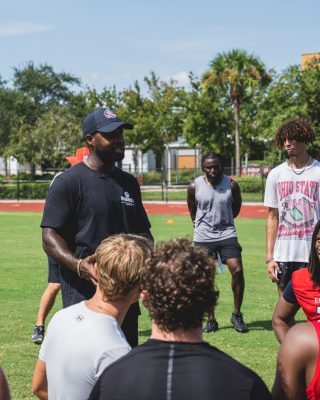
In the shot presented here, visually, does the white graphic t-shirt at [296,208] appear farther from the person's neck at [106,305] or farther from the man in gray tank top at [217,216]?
the person's neck at [106,305]

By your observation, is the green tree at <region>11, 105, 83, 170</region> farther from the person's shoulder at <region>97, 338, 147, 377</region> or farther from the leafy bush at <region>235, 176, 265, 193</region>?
the person's shoulder at <region>97, 338, 147, 377</region>

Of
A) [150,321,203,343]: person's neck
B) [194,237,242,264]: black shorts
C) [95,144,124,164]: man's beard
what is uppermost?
[95,144,124,164]: man's beard

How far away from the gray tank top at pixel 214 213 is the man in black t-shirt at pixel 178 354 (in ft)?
20.8

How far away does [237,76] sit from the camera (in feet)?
165

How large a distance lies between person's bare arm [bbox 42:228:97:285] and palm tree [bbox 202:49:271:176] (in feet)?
148

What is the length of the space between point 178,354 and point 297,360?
75 cm

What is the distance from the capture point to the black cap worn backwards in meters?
5.09

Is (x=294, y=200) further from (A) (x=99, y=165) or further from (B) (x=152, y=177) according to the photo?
(B) (x=152, y=177)

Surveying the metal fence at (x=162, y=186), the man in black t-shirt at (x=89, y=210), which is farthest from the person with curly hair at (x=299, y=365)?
the metal fence at (x=162, y=186)

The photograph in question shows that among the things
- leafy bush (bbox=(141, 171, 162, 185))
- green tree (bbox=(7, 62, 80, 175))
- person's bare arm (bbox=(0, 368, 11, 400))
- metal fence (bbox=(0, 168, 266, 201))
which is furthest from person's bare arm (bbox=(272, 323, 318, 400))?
green tree (bbox=(7, 62, 80, 175))

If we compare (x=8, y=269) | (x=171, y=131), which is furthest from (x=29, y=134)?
(x=8, y=269)

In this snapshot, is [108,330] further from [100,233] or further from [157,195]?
[157,195]

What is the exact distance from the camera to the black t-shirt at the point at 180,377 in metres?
2.52

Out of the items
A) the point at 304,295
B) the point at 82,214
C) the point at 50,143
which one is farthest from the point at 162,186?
the point at 304,295
